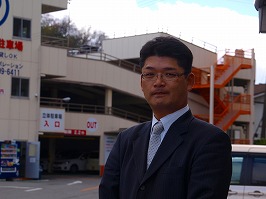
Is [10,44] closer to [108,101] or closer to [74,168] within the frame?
[108,101]

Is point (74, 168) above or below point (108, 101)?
below

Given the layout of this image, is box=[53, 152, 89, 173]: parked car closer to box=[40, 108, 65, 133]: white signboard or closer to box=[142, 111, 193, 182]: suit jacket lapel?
box=[40, 108, 65, 133]: white signboard

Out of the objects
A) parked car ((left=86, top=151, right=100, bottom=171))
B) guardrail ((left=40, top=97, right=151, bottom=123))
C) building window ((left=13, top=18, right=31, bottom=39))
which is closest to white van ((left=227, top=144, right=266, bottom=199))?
building window ((left=13, top=18, right=31, bottom=39))

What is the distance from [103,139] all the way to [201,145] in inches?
1418

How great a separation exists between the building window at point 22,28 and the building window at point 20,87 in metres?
2.47

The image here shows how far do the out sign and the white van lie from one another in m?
27.8

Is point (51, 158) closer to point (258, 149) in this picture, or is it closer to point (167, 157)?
point (258, 149)

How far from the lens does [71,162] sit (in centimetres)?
4238

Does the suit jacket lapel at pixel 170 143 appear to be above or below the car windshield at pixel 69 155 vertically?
above

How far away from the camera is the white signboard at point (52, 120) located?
115ft

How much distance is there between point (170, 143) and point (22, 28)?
31.7 metres

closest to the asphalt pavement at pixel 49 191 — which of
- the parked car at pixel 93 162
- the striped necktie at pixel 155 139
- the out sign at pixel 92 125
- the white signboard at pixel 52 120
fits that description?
the white signboard at pixel 52 120

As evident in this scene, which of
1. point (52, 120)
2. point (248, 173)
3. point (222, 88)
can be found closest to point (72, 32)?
point (222, 88)

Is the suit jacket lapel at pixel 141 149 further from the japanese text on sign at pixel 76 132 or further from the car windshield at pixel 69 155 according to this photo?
the car windshield at pixel 69 155
